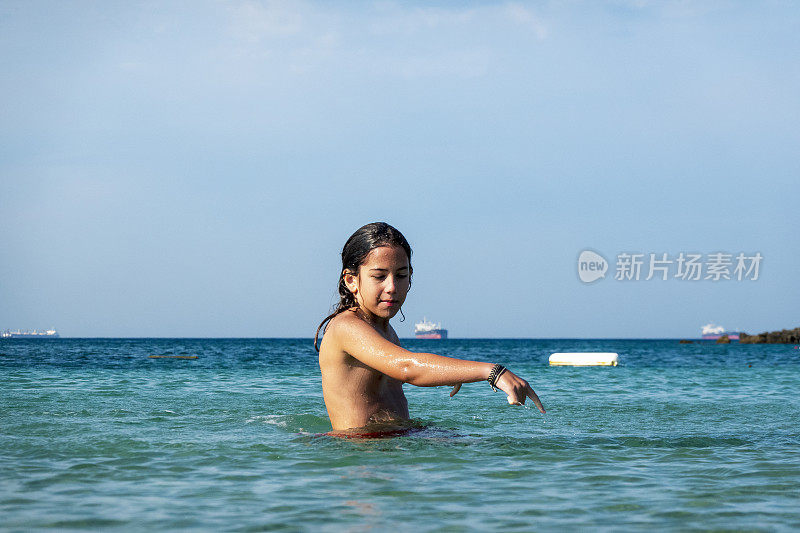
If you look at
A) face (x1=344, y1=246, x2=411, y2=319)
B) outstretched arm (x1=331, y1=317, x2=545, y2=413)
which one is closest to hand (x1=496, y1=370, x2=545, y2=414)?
outstretched arm (x1=331, y1=317, x2=545, y2=413)

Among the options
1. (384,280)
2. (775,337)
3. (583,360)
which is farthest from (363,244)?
(775,337)

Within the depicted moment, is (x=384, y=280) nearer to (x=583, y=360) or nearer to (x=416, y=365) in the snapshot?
(x=416, y=365)

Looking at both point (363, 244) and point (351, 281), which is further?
point (351, 281)

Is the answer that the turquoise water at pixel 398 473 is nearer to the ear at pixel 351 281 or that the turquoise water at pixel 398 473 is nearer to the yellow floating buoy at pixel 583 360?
the ear at pixel 351 281

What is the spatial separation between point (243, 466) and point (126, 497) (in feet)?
3.22

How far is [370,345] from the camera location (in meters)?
4.73

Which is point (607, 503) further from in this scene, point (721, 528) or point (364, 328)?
point (364, 328)

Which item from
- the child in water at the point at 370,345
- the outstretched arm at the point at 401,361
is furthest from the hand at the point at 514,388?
the child in water at the point at 370,345

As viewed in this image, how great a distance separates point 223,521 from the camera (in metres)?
3.44

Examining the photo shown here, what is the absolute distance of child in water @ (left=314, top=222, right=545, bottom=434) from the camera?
4570mm

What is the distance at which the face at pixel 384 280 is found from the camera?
4949 mm

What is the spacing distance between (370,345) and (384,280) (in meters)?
0.49

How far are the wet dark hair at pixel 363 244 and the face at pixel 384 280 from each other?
1.5 inches

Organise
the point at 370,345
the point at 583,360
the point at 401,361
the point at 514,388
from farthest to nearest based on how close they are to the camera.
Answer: the point at 583,360 < the point at 370,345 < the point at 401,361 < the point at 514,388
